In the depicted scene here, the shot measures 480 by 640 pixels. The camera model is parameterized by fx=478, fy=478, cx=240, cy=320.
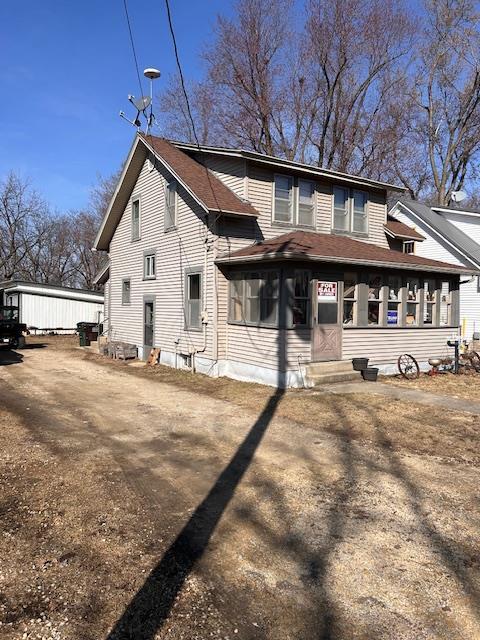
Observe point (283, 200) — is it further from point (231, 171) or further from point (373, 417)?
point (373, 417)

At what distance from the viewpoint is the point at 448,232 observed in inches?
891

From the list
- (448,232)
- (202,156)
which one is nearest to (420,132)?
(448,232)

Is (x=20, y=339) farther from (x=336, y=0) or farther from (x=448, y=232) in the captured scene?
(x=336, y=0)

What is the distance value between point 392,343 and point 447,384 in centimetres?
202

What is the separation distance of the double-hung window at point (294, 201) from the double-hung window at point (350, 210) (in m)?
1.11

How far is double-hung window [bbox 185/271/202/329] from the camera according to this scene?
14.7m

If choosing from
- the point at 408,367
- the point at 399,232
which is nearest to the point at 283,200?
the point at 399,232

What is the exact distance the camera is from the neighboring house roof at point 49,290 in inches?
1152

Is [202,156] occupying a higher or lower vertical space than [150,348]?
higher

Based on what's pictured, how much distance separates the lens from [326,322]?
12.6m

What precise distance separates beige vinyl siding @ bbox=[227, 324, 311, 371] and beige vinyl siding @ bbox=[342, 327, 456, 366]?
4.99ft

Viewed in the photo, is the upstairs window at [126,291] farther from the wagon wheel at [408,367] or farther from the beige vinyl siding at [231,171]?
A: the wagon wheel at [408,367]

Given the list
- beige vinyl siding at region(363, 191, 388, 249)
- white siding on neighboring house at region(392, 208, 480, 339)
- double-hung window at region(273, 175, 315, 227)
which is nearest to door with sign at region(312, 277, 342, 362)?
double-hung window at region(273, 175, 315, 227)

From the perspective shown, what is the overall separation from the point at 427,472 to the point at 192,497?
2983 mm
